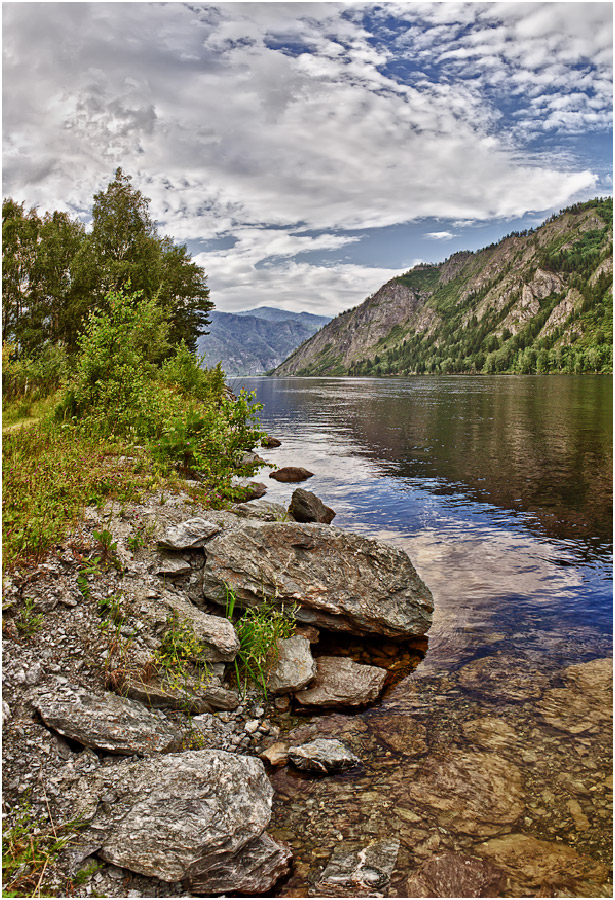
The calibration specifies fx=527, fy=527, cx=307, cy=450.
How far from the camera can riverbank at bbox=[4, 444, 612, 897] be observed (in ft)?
19.0

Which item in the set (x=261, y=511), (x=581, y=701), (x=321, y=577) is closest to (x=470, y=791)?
(x=581, y=701)

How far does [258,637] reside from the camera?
9.45m

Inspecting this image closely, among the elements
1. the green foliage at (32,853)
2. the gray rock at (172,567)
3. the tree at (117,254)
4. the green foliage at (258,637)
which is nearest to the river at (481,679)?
the green foliage at (258,637)

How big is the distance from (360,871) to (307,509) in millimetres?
14112

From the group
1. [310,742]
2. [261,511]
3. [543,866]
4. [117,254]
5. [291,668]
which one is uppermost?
[117,254]

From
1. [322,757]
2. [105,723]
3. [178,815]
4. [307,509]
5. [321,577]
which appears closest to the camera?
[178,815]

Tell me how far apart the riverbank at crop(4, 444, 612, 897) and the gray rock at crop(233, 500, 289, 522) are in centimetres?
451

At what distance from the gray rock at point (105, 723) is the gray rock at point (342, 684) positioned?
2.88 meters

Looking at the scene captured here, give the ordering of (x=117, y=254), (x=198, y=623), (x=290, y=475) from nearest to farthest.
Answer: (x=198, y=623) < (x=290, y=475) < (x=117, y=254)

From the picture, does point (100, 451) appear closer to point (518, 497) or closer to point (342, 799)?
point (342, 799)

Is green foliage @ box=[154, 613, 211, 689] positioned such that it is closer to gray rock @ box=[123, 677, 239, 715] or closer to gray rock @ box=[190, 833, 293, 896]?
gray rock @ box=[123, 677, 239, 715]

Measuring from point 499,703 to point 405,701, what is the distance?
1671 millimetres

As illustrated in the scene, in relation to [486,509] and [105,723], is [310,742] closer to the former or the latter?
[105,723]

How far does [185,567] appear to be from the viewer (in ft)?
33.6
